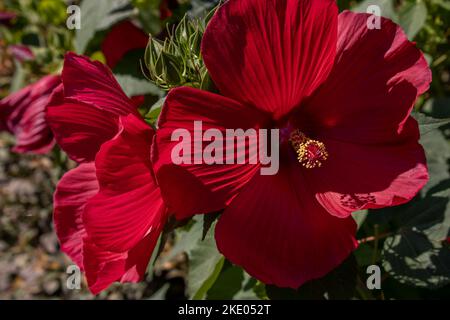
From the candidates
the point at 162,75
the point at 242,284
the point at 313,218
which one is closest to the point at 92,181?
the point at 162,75

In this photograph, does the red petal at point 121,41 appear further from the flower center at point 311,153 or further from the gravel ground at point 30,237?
the gravel ground at point 30,237

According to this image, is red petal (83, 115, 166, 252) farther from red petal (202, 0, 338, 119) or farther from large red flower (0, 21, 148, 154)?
large red flower (0, 21, 148, 154)

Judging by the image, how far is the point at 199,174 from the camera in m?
0.76

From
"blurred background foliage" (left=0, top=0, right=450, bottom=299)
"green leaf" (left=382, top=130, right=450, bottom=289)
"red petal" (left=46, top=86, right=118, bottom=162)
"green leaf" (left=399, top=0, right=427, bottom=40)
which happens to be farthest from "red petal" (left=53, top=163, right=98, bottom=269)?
"green leaf" (left=399, top=0, right=427, bottom=40)

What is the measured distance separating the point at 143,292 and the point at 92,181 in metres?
1.14

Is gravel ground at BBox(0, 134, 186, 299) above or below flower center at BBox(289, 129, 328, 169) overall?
below

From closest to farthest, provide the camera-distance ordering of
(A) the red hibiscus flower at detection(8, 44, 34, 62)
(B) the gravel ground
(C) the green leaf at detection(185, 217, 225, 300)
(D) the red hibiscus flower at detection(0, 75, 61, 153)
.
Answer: (C) the green leaf at detection(185, 217, 225, 300) → (D) the red hibiscus flower at detection(0, 75, 61, 153) → (A) the red hibiscus flower at detection(8, 44, 34, 62) → (B) the gravel ground

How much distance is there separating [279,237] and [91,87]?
33cm

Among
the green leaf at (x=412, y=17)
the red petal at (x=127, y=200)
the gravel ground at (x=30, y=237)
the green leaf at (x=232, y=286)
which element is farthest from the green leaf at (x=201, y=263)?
the gravel ground at (x=30, y=237)

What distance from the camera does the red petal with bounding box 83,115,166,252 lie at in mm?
741

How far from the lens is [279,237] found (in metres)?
0.79

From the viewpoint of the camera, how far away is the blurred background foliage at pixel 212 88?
0.84m

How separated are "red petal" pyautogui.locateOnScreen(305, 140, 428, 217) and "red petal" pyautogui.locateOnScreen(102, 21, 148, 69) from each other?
609mm
